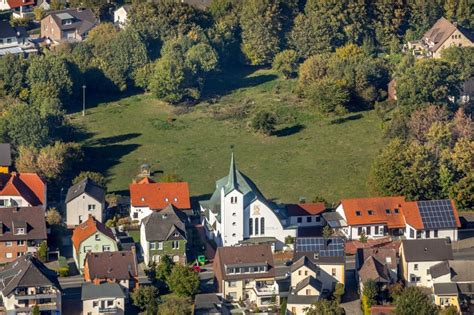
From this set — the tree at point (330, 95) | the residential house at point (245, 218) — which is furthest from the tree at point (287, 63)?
the residential house at point (245, 218)

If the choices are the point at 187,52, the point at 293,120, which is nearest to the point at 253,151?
the point at 293,120

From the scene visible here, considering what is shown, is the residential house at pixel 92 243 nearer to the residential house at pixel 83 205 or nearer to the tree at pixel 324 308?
the residential house at pixel 83 205

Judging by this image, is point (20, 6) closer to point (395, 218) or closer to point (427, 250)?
point (395, 218)

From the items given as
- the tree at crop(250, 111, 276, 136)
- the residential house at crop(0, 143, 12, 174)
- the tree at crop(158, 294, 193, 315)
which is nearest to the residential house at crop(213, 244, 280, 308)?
the tree at crop(158, 294, 193, 315)

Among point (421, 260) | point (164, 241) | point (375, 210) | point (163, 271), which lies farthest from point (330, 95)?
point (163, 271)

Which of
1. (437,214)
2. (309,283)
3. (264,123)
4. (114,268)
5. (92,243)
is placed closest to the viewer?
(309,283)

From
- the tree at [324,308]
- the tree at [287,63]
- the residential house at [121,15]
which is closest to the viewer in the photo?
the tree at [324,308]

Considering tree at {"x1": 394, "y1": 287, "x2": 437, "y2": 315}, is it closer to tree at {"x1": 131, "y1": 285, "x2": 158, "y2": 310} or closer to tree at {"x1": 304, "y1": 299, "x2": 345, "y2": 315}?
tree at {"x1": 304, "y1": 299, "x2": 345, "y2": 315}
